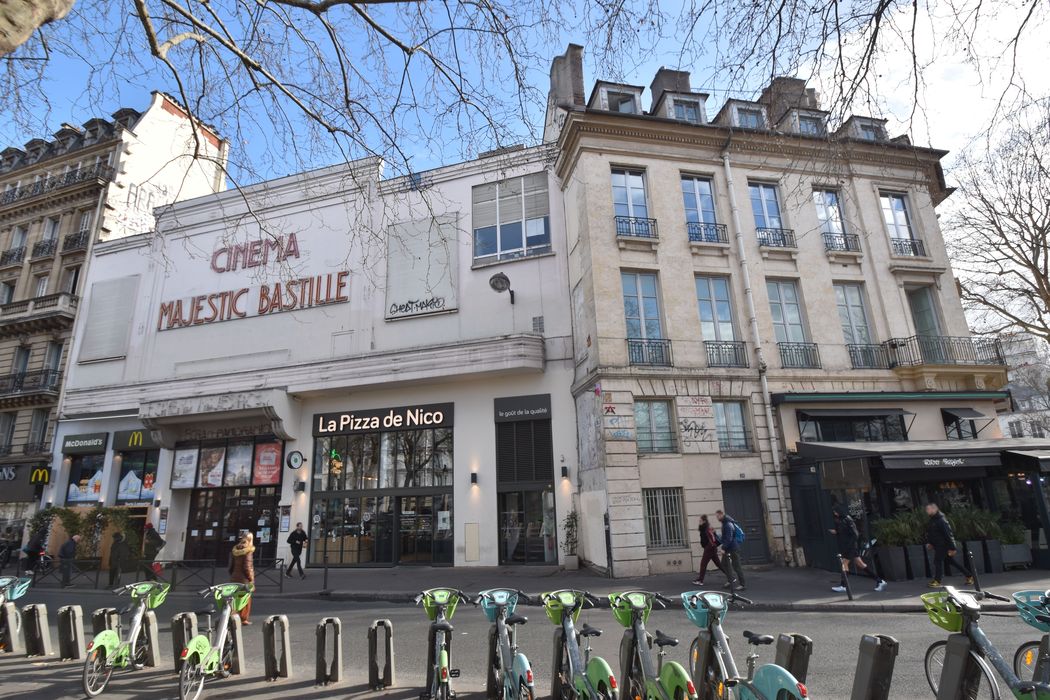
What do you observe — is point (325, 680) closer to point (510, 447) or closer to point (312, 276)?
point (510, 447)

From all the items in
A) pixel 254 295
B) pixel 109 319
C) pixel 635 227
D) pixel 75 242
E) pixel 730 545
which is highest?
pixel 75 242

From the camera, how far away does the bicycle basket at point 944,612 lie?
414 cm

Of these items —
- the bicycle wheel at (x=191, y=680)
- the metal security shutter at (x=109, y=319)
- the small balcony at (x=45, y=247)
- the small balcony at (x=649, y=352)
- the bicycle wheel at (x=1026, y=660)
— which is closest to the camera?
the bicycle wheel at (x=1026, y=660)

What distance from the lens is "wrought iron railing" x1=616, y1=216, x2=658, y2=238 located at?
16375 mm

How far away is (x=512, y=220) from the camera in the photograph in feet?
62.1

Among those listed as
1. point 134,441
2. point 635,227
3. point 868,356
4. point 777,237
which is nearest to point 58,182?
point 134,441

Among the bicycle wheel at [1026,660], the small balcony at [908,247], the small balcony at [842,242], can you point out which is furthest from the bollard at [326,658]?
the small balcony at [908,247]

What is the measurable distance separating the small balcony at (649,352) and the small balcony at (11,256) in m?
30.5

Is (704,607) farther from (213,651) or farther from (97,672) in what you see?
(97,672)

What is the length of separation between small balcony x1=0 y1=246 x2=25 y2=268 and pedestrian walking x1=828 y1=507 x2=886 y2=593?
3612 cm

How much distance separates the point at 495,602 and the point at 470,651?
8.80 feet

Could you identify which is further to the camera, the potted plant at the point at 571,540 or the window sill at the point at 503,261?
the window sill at the point at 503,261

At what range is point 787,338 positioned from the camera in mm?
16766

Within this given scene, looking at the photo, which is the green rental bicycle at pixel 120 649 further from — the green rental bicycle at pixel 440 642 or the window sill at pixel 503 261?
the window sill at pixel 503 261
